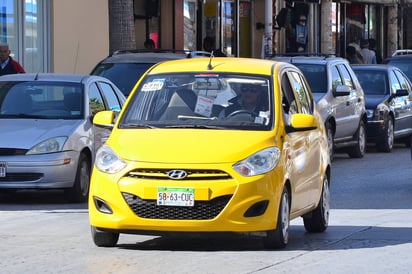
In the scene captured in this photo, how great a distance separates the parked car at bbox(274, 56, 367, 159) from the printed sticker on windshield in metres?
8.60

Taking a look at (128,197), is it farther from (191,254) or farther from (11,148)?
(11,148)

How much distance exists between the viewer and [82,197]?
14414 millimetres

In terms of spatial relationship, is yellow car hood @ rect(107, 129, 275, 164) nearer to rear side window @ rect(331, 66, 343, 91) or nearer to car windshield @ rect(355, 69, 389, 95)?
rear side window @ rect(331, 66, 343, 91)

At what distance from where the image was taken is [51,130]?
Result: 14078 mm

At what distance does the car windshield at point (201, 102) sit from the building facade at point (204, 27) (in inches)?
477

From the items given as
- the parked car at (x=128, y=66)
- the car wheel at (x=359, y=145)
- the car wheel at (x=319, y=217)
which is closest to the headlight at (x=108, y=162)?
the car wheel at (x=319, y=217)

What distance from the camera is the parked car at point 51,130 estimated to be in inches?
542

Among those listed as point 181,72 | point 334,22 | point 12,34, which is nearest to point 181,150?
point 181,72

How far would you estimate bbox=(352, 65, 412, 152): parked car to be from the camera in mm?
22641

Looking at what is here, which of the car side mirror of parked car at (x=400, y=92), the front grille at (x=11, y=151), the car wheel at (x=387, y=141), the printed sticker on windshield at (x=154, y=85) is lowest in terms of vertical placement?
the car wheel at (x=387, y=141)

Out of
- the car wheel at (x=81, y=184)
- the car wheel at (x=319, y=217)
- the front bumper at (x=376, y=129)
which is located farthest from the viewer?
the front bumper at (x=376, y=129)

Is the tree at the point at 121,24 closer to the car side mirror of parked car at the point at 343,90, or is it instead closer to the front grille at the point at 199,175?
the car side mirror of parked car at the point at 343,90

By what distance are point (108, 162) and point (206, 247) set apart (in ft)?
4.01

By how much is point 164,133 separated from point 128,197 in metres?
0.78
